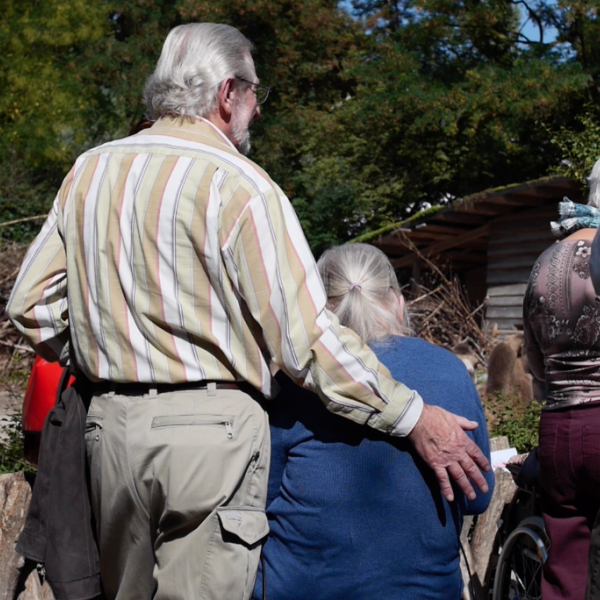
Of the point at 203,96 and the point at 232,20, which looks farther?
the point at 232,20

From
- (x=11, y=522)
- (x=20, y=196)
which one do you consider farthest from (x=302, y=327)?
(x=20, y=196)

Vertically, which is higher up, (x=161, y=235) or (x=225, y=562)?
(x=161, y=235)

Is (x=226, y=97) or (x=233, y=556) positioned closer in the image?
(x=233, y=556)

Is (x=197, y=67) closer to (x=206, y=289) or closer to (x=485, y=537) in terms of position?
(x=206, y=289)

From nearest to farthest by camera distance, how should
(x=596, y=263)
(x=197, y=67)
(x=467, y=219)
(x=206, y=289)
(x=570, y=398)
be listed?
(x=596, y=263)
(x=206, y=289)
(x=197, y=67)
(x=570, y=398)
(x=467, y=219)

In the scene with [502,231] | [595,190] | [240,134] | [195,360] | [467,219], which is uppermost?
[240,134]

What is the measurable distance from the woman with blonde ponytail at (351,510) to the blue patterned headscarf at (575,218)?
3.29ft

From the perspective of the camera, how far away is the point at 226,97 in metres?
2.36

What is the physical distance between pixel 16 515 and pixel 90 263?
1414 mm

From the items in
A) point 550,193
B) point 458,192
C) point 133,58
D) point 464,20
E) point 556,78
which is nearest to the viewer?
point 550,193

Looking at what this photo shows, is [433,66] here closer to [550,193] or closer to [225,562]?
[550,193]

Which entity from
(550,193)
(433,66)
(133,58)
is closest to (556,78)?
(433,66)

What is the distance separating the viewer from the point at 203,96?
7.67 ft

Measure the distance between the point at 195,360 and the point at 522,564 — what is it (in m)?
2.01
